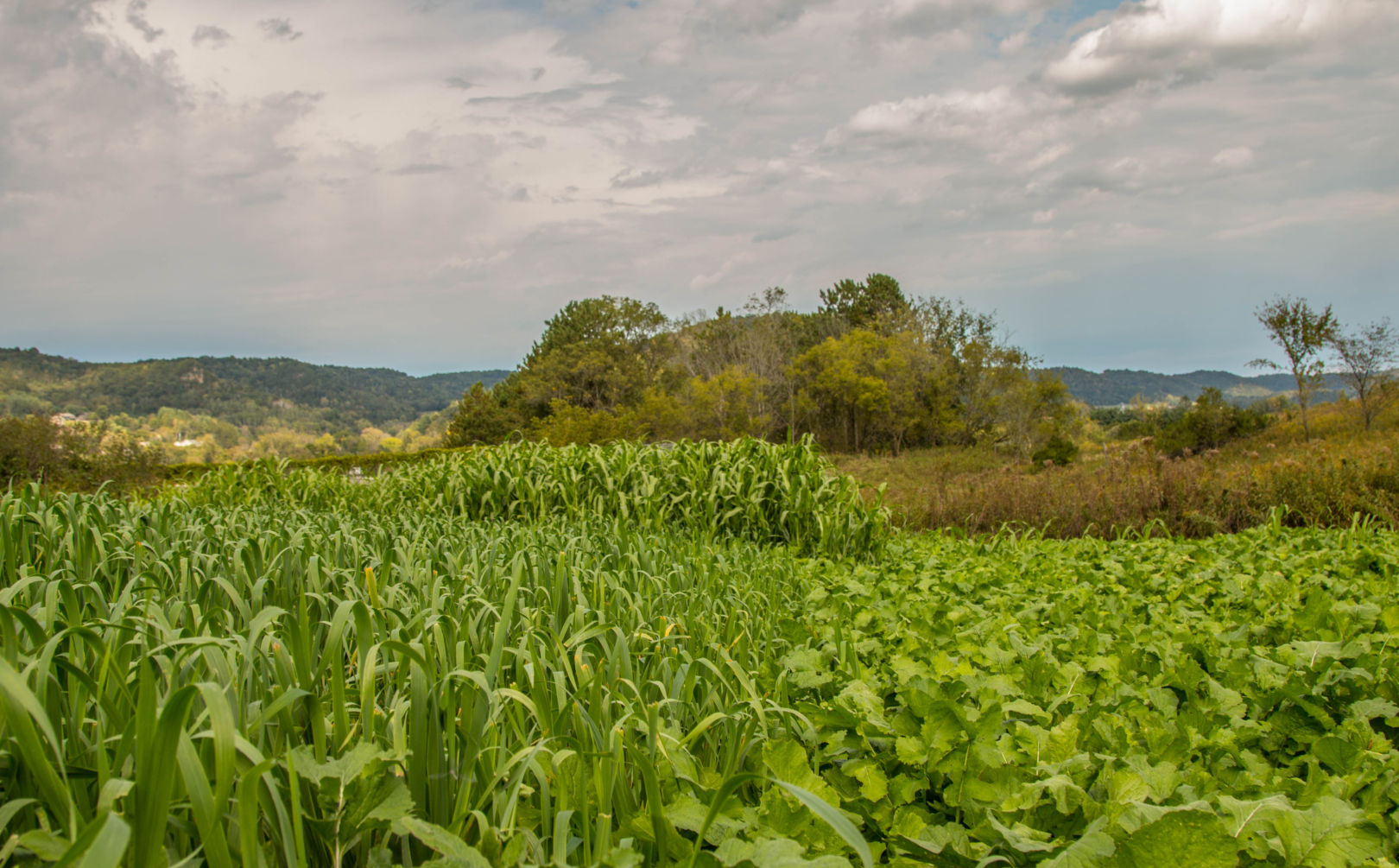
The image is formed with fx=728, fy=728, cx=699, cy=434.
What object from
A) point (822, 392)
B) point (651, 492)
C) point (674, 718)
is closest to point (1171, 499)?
point (651, 492)

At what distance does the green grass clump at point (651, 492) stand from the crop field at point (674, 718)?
1.93 metres

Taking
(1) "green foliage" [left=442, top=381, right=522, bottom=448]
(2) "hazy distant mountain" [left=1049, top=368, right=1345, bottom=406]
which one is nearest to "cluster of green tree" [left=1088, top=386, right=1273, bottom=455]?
(1) "green foliage" [left=442, top=381, right=522, bottom=448]

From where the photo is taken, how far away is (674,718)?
146cm

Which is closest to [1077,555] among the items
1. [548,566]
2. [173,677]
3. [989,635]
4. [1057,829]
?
[989,635]

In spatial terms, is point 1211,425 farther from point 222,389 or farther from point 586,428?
point 222,389

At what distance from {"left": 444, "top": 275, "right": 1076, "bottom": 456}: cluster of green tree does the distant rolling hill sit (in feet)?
90.6

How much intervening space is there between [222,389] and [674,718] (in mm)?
71524

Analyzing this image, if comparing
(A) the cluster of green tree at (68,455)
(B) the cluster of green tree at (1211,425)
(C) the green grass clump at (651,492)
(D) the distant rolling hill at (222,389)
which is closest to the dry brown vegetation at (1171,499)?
(C) the green grass clump at (651,492)

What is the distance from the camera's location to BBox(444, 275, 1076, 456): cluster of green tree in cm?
2162

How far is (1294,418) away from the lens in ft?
60.7

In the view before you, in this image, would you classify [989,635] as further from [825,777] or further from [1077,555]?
[1077,555]

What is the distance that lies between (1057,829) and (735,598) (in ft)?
5.08

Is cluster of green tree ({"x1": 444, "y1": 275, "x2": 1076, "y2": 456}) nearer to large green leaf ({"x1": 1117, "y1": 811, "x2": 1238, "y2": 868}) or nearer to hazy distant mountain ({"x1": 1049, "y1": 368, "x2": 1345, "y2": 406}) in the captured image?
large green leaf ({"x1": 1117, "y1": 811, "x2": 1238, "y2": 868})

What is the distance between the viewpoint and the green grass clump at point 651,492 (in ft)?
15.9
